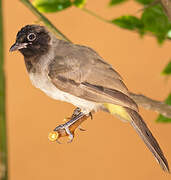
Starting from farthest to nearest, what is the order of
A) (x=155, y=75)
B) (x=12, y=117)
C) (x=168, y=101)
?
1. (x=155, y=75)
2. (x=12, y=117)
3. (x=168, y=101)

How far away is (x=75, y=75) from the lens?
1.20 m

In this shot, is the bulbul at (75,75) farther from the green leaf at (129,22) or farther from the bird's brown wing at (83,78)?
the green leaf at (129,22)

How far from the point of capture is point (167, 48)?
297 cm

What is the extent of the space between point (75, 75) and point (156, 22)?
0.28m

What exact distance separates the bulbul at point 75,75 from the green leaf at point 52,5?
64 millimetres

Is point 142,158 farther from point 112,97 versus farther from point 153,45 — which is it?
point 112,97

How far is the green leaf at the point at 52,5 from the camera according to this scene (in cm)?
116

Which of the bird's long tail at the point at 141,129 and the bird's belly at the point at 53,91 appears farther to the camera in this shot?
the bird's belly at the point at 53,91

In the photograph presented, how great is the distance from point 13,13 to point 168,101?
5.99 ft

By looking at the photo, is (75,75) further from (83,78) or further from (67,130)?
(67,130)

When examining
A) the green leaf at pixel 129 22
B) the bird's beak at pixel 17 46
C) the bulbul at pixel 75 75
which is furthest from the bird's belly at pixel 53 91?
the green leaf at pixel 129 22

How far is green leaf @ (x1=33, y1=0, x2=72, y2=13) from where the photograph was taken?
116 cm

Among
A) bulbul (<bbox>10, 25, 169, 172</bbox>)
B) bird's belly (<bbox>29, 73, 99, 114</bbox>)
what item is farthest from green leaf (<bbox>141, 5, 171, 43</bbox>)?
bird's belly (<bbox>29, 73, 99, 114</bbox>)

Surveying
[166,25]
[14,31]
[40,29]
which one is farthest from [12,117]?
[166,25]
